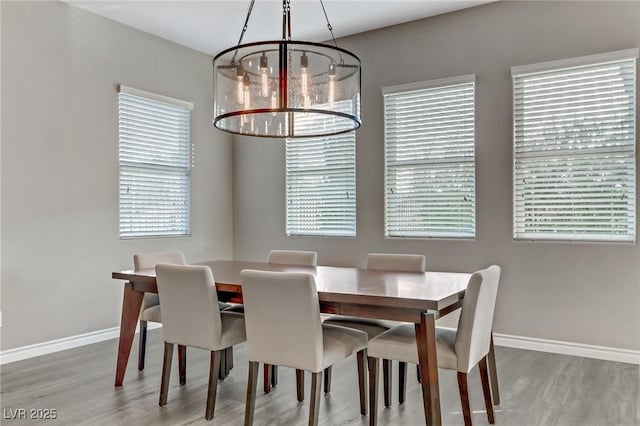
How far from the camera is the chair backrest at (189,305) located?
8.74 feet

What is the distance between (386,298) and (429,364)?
362 millimetres

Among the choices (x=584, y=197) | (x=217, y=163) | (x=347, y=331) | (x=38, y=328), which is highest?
(x=217, y=163)

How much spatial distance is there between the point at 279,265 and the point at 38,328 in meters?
2.03

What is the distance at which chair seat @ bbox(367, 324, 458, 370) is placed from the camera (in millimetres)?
2365

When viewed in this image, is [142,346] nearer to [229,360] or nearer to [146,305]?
[146,305]

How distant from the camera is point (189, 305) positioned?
8.95 ft

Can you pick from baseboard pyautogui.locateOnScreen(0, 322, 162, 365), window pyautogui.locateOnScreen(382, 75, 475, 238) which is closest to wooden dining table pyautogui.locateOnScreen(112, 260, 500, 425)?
baseboard pyautogui.locateOnScreen(0, 322, 162, 365)

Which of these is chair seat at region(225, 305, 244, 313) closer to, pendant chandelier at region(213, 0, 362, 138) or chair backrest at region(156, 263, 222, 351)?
chair backrest at region(156, 263, 222, 351)

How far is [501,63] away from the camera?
4.16 metres

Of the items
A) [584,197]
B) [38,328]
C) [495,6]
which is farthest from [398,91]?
[38,328]

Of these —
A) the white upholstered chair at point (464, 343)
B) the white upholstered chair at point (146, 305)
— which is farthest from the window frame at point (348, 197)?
the white upholstered chair at point (464, 343)

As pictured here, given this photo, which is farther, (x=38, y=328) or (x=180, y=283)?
(x=38, y=328)

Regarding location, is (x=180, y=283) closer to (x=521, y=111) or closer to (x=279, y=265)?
(x=279, y=265)

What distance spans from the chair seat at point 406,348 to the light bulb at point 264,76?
1.48m
